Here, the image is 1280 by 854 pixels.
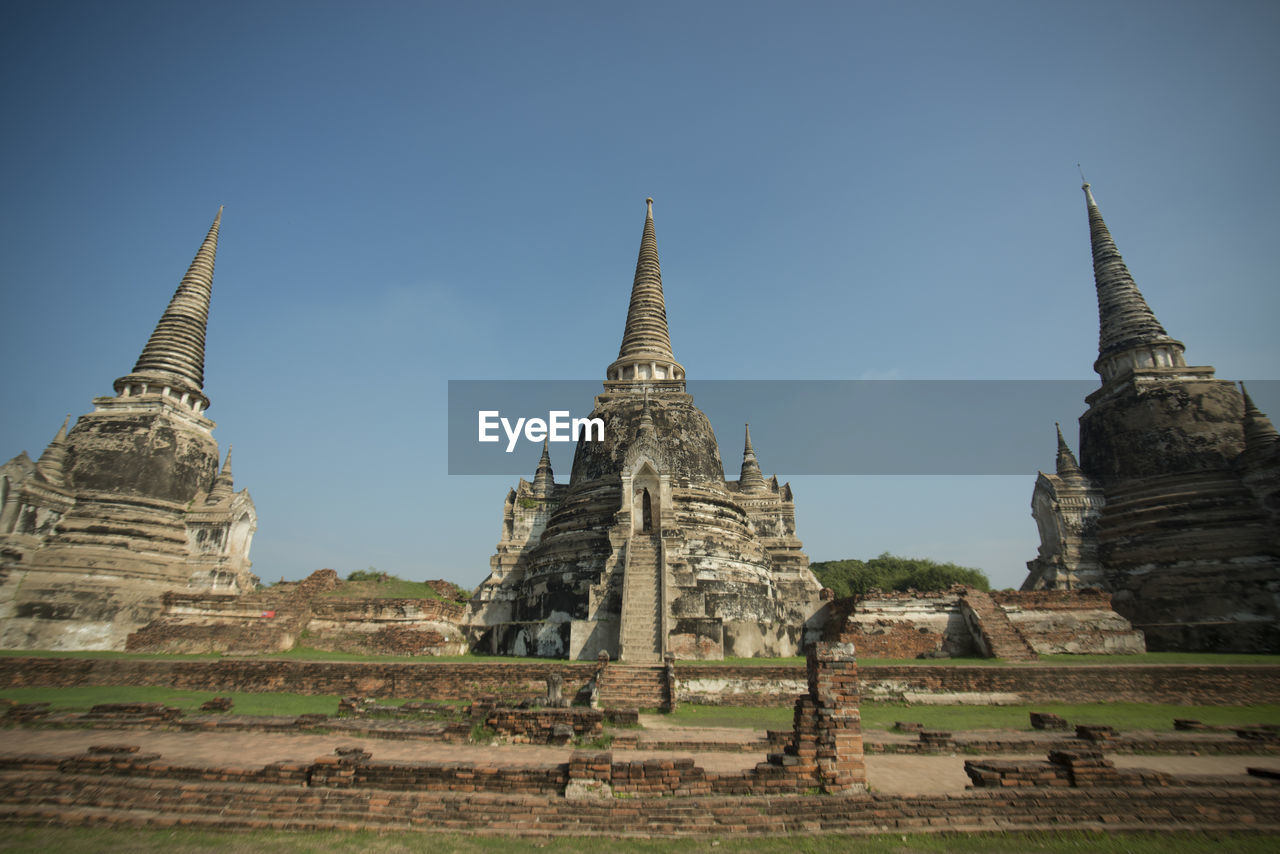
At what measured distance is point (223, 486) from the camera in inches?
1017

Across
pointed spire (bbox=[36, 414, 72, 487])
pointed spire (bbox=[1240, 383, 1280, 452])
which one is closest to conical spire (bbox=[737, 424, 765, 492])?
pointed spire (bbox=[1240, 383, 1280, 452])

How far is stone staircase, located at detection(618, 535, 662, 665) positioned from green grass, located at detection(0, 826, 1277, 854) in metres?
9.95

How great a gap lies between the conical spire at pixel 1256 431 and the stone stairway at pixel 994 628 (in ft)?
41.7

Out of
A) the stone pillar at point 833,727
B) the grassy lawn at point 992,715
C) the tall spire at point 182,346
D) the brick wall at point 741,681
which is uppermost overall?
the tall spire at point 182,346

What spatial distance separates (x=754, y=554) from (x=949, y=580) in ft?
108

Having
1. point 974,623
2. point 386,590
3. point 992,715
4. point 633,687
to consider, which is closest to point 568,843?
point 633,687

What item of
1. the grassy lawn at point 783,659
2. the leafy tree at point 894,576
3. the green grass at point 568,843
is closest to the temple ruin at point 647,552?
the grassy lawn at point 783,659

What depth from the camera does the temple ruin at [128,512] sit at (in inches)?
802

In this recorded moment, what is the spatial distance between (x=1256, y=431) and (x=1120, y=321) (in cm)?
824

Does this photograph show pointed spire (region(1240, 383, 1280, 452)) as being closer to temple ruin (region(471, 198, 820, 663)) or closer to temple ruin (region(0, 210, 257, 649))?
temple ruin (region(471, 198, 820, 663))

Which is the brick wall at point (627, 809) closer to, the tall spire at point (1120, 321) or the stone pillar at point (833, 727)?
the stone pillar at point (833, 727)

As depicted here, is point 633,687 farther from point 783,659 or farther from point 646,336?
point 646,336

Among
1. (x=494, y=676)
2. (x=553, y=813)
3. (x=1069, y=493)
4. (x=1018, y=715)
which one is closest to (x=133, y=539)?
(x=494, y=676)

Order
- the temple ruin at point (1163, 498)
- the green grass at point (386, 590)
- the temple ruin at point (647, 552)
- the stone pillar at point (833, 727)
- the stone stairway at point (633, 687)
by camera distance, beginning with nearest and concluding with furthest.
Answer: the stone pillar at point (833, 727) → the stone stairway at point (633, 687) → the temple ruin at point (647, 552) → the temple ruin at point (1163, 498) → the green grass at point (386, 590)
